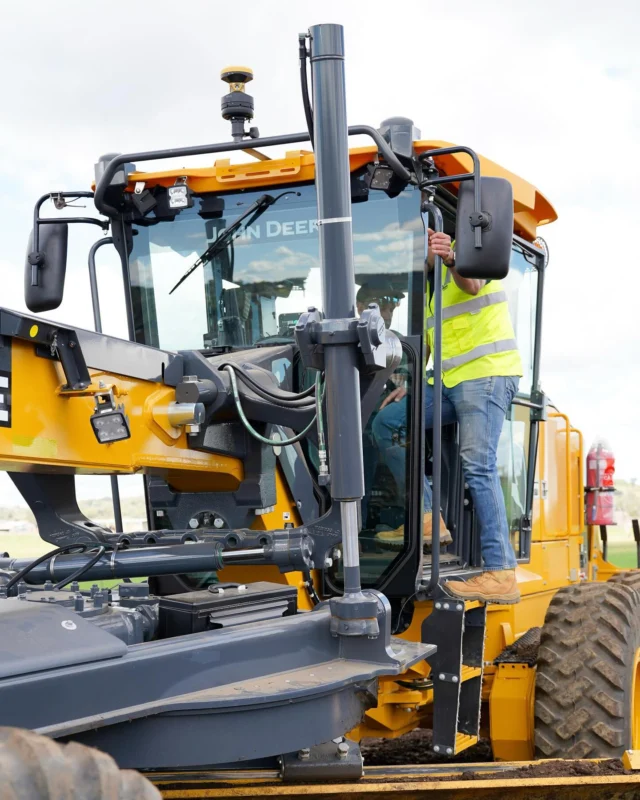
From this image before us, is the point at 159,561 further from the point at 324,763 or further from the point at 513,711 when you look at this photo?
the point at 513,711

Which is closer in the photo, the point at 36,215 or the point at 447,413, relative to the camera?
the point at 36,215

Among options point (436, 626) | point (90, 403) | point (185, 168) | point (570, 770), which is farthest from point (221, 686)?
point (185, 168)

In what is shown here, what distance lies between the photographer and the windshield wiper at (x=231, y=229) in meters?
4.89

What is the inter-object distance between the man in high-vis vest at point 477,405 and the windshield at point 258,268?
23 centimetres

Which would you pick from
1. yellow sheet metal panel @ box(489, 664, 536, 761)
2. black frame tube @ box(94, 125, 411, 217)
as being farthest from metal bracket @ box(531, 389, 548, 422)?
black frame tube @ box(94, 125, 411, 217)

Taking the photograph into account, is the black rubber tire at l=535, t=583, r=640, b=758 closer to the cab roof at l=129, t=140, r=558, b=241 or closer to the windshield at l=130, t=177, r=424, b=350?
the windshield at l=130, t=177, r=424, b=350

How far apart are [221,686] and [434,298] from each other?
213 cm

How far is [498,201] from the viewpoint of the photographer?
3799 millimetres

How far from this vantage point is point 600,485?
26.3 ft

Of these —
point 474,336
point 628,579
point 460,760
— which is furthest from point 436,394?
point 628,579

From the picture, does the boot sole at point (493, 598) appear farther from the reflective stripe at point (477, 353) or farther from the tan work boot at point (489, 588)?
the reflective stripe at point (477, 353)

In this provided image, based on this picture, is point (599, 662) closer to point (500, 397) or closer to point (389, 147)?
point (500, 397)

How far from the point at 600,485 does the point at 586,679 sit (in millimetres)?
3256

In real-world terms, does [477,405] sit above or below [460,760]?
above
